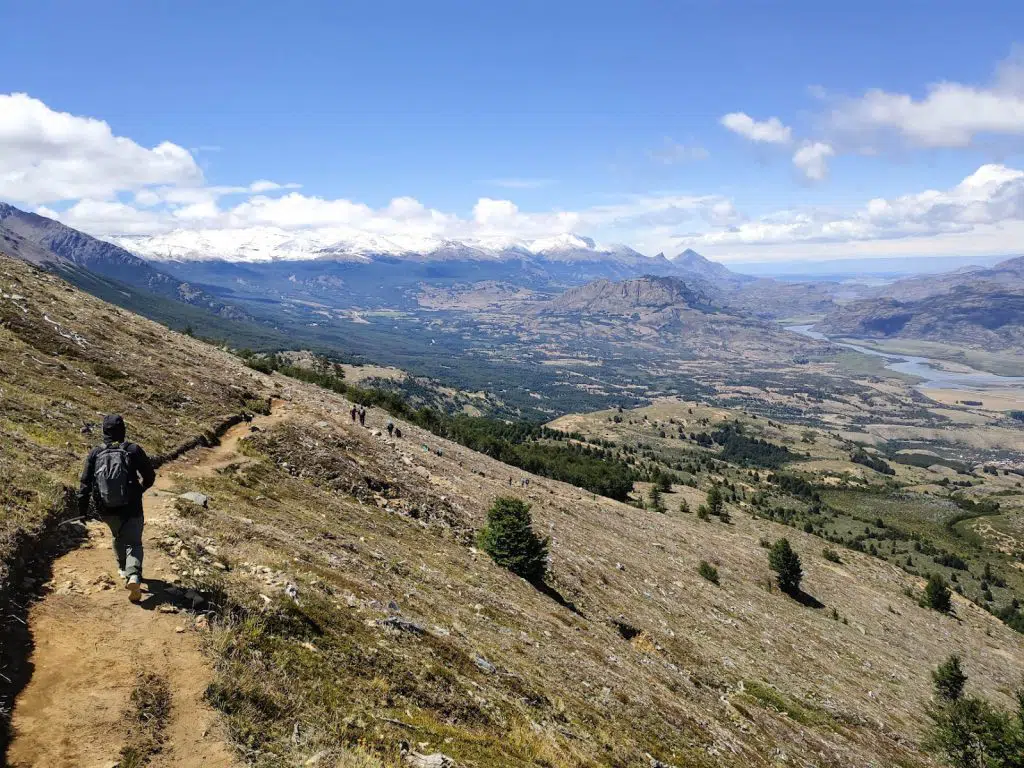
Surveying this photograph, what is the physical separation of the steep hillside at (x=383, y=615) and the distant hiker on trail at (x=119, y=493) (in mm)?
993

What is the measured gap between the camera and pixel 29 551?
45.4 feet

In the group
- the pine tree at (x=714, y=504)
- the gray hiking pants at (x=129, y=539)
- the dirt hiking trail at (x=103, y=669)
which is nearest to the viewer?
the dirt hiking trail at (x=103, y=669)

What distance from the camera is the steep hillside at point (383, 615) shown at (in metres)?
12.5

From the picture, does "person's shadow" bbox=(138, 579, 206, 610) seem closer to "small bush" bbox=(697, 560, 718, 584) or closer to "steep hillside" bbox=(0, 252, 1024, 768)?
"steep hillside" bbox=(0, 252, 1024, 768)

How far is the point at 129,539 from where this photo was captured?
13117 mm

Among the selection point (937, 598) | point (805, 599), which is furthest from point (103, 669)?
point (937, 598)

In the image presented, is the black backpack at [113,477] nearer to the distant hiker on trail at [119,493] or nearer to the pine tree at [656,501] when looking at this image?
the distant hiker on trail at [119,493]

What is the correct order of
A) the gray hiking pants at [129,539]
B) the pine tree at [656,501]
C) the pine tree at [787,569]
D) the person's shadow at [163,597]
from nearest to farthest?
1. the gray hiking pants at [129,539]
2. the person's shadow at [163,597]
3. the pine tree at [787,569]
4. the pine tree at [656,501]

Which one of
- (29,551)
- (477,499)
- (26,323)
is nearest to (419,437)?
(477,499)

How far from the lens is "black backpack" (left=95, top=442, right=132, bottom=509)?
41.8 feet

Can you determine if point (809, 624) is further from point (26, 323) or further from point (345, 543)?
point (26, 323)

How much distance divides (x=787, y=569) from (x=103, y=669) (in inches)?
2887

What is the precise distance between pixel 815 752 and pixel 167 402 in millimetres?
44122

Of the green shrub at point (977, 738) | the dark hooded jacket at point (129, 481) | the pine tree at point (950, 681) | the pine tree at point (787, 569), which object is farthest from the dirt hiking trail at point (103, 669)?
the pine tree at point (787, 569)
